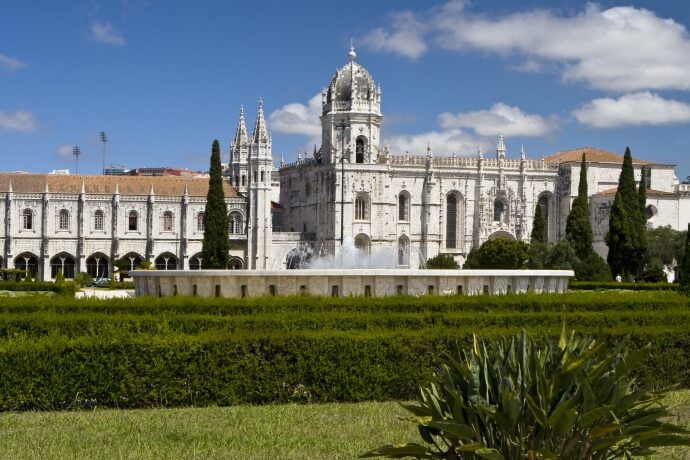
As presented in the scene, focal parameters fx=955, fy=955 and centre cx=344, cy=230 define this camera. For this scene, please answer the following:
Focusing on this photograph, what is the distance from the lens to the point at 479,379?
6879 millimetres

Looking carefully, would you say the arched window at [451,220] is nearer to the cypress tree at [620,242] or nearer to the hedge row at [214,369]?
the cypress tree at [620,242]

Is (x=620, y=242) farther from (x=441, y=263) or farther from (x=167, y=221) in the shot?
(x=167, y=221)

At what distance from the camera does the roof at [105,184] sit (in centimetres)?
6512

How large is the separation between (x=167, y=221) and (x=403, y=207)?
16737 mm

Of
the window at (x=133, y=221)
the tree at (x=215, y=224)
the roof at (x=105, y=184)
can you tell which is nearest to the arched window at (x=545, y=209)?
the roof at (x=105, y=184)

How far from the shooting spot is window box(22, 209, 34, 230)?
6344 cm

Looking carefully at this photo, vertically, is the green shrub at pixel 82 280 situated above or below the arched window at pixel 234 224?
below

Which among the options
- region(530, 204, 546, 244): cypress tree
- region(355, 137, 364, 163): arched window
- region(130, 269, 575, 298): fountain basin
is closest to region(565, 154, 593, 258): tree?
region(530, 204, 546, 244): cypress tree

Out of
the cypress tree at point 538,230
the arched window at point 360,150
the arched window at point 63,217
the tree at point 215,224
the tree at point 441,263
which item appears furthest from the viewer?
the arched window at point 360,150

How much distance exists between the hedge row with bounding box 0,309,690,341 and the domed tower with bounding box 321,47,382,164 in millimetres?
50481

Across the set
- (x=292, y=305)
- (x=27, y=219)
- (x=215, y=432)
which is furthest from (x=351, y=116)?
(x=215, y=432)

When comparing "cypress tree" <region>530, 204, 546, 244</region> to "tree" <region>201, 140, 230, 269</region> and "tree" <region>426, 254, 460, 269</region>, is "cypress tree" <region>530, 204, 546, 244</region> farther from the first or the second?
"tree" <region>201, 140, 230, 269</region>

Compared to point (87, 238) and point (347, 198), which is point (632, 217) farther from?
point (87, 238)

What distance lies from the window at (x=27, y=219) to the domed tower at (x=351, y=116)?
66.8ft
